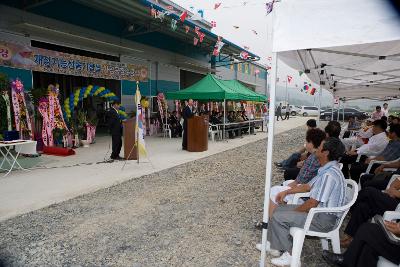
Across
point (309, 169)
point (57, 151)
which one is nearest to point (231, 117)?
point (57, 151)

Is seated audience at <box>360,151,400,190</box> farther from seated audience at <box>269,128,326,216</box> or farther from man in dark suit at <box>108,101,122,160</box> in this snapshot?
man in dark suit at <box>108,101,122,160</box>

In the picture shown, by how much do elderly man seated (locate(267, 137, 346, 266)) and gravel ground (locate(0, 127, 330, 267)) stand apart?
395 mm

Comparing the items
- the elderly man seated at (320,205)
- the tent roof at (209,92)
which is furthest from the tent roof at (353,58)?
the tent roof at (209,92)

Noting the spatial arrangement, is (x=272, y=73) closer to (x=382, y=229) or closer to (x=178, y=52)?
(x=382, y=229)

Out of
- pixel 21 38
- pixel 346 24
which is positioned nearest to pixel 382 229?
pixel 346 24

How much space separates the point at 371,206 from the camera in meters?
3.21

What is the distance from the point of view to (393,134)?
479 centimetres

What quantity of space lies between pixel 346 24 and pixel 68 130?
9350mm

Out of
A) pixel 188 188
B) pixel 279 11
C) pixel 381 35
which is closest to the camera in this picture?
pixel 381 35

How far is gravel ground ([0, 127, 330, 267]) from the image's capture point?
318 centimetres

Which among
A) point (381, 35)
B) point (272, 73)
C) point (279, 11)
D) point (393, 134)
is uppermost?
point (279, 11)

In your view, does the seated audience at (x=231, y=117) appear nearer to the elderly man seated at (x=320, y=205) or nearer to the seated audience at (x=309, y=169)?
the seated audience at (x=309, y=169)

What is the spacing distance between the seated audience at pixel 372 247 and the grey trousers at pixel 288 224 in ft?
1.21

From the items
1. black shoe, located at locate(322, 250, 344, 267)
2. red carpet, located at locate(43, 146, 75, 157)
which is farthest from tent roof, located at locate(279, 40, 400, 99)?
red carpet, located at locate(43, 146, 75, 157)
